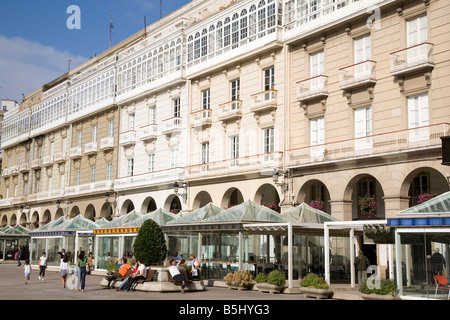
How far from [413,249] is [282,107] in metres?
14.6

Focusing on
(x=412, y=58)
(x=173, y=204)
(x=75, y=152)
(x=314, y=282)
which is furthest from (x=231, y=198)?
(x=75, y=152)

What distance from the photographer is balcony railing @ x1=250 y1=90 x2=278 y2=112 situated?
104 feet

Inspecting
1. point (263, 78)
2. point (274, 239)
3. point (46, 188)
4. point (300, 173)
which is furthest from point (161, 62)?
point (46, 188)

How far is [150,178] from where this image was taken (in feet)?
132

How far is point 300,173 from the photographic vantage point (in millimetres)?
29656

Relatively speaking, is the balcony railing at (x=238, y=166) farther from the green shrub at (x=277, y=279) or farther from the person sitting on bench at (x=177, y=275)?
the person sitting on bench at (x=177, y=275)

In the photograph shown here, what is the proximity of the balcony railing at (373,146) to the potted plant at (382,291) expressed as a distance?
7.02 m

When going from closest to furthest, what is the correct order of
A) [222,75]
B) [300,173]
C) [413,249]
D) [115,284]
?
[413,249] → [115,284] → [300,173] → [222,75]

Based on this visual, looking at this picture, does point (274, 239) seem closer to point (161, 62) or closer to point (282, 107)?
point (282, 107)

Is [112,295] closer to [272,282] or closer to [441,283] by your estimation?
[272,282]

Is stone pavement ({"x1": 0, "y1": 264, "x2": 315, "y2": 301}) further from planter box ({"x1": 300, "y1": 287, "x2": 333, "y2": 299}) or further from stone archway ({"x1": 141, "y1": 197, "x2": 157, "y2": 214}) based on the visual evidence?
stone archway ({"x1": 141, "y1": 197, "x2": 157, "y2": 214})

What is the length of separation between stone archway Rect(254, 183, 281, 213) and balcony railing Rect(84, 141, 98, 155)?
1907 centimetres

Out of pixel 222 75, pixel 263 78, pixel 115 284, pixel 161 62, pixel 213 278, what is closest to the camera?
pixel 115 284

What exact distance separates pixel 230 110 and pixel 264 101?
122 inches
